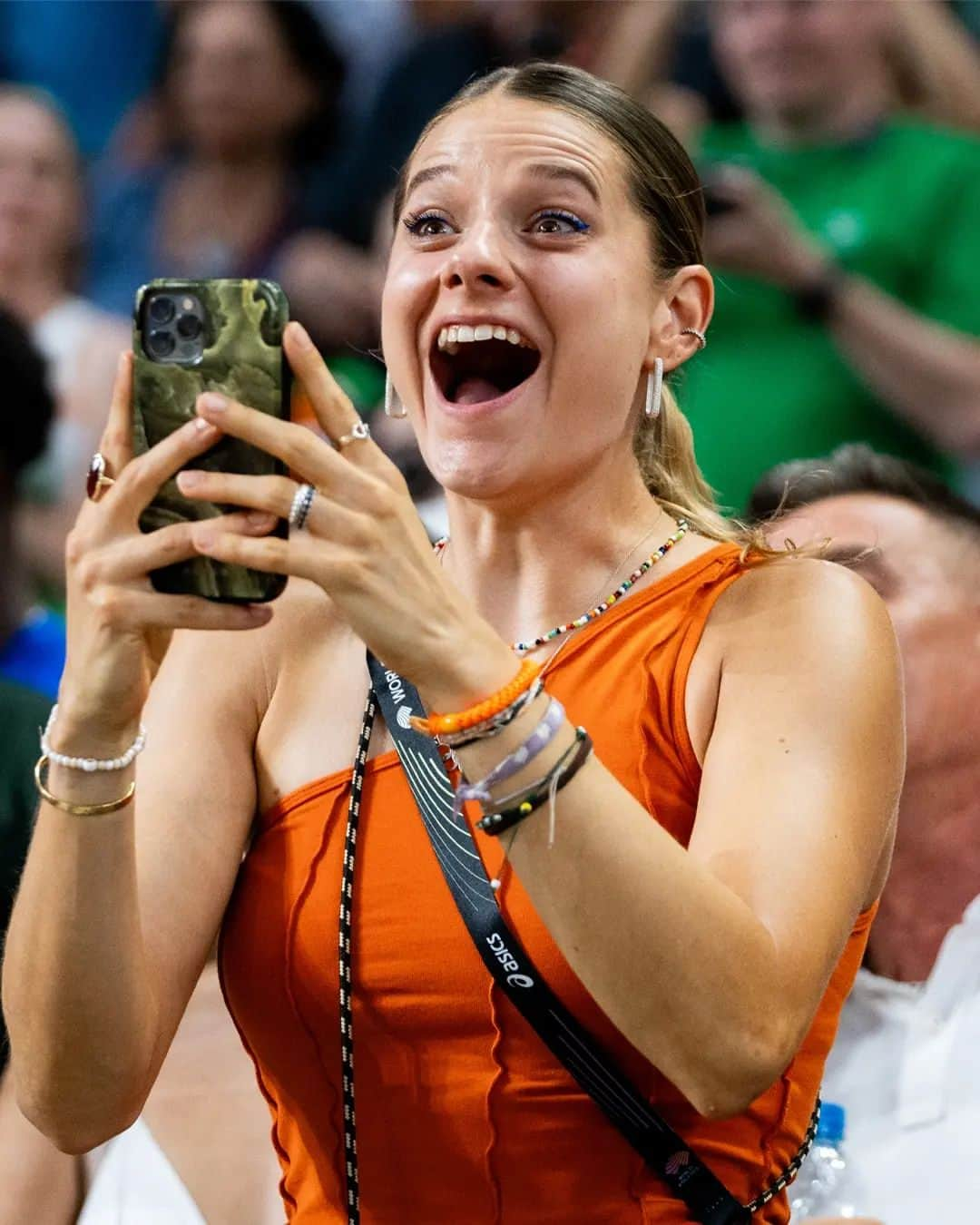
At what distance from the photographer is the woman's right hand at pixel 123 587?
1.03 meters

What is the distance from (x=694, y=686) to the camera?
4.51 ft

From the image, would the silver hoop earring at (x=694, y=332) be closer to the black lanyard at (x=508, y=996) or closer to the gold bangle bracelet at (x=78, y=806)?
the black lanyard at (x=508, y=996)

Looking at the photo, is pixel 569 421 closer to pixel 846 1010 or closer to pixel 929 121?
pixel 846 1010

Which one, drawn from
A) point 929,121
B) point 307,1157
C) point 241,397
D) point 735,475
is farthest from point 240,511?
point 929,121

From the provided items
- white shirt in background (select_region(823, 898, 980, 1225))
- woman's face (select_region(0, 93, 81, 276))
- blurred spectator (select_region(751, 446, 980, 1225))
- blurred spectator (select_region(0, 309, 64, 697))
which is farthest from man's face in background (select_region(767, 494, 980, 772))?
woman's face (select_region(0, 93, 81, 276))

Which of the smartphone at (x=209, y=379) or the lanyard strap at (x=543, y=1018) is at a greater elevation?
the smartphone at (x=209, y=379)

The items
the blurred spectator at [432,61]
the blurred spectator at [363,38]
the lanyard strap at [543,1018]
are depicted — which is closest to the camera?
the lanyard strap at [543,1018]

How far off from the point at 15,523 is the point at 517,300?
2182 millimetres

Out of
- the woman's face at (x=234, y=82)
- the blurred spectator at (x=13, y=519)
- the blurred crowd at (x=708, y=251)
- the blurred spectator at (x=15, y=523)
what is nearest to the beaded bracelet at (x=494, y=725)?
the blurred crowd at (x=708, y=251)

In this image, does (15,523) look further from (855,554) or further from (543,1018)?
(543,1018)

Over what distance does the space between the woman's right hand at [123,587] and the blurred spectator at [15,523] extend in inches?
75.7

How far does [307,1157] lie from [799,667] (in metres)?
0.57

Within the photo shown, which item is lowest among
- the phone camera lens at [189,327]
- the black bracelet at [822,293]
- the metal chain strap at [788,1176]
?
the black bracelet at [822,293]

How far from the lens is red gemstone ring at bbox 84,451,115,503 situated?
108 centimetres
